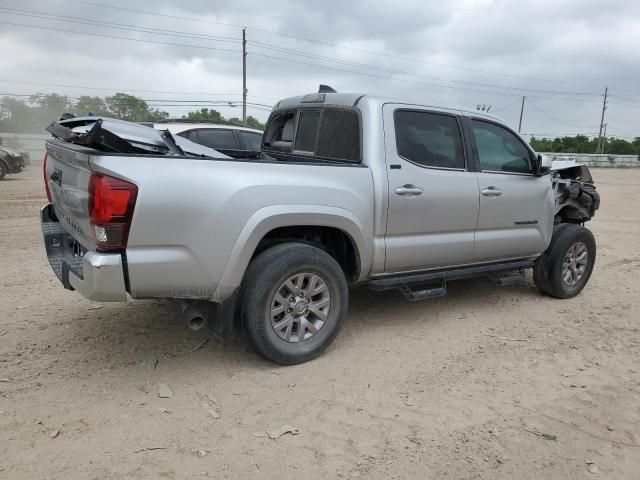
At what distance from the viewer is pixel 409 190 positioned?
13.3 ft

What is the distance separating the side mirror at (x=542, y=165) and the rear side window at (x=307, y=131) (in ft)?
7.20

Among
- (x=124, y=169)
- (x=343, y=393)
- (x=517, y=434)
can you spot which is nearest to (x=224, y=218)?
(x=124, y=169)

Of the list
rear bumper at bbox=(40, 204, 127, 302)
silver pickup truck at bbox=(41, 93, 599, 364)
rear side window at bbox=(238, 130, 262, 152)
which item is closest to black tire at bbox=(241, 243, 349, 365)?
silver pickup truck at bbox=(41, 93, 599, 364)

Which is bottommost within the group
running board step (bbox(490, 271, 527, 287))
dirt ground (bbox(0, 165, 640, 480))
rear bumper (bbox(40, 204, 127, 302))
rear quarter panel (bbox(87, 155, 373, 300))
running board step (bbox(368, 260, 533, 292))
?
dirt ground (bbox(0, 165, 640, 480))

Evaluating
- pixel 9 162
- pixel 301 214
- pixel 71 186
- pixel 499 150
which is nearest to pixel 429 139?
pixel 499 150

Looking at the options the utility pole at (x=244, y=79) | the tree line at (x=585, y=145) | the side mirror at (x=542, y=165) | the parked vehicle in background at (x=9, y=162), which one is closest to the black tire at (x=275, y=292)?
the side mirror at (x=542, y=165)

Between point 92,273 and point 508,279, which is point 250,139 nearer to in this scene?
point 508,279

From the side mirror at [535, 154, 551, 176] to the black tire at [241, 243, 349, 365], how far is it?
2.47 metres

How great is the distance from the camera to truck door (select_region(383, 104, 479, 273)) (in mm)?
4059

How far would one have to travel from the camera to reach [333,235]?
160 inches

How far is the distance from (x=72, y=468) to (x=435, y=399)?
2.13m

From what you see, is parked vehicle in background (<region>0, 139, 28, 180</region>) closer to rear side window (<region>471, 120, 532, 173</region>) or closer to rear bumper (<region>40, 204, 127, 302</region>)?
rear bumper (<region>40, 204, 127, 302</region>)

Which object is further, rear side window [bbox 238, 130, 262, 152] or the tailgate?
rear side window [bbox 238, 130, 262, 152]

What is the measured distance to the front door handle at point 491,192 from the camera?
4574 millimetres
